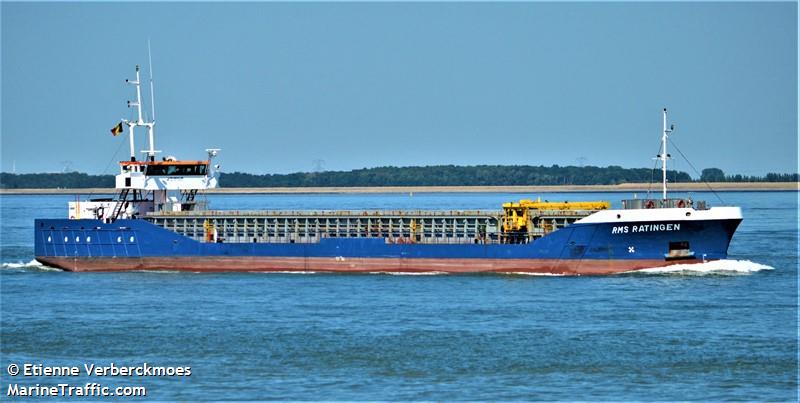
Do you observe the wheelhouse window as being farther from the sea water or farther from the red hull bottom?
the sea water

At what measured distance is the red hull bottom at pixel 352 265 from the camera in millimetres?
50562

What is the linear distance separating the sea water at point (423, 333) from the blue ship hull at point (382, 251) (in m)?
0.83

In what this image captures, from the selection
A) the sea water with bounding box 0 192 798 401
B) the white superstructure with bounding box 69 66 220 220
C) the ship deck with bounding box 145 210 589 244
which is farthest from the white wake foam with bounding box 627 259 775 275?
the white superstructure with bounding box 69 66 220 220

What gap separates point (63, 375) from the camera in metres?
31.8

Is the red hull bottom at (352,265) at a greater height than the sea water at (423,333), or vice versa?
the red hull bottom at (352,265)

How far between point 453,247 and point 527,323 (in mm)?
14228

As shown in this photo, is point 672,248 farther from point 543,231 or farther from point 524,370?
point 524,370

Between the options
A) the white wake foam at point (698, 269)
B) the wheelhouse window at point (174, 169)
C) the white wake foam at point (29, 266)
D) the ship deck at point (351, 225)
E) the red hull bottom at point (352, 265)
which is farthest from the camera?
the wheelhouse window at point (174, 169)

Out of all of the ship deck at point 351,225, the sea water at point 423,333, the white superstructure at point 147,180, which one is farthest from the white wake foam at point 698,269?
the white superstructure at point 147,180

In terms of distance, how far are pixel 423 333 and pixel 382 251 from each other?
1684cm

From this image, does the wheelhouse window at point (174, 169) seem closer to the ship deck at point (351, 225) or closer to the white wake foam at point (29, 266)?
the ship deck at point (351, 225)

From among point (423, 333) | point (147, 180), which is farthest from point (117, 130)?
point (423, 333)

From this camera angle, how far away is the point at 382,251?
53.4 meters

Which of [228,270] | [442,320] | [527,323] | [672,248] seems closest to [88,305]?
[228,270]
